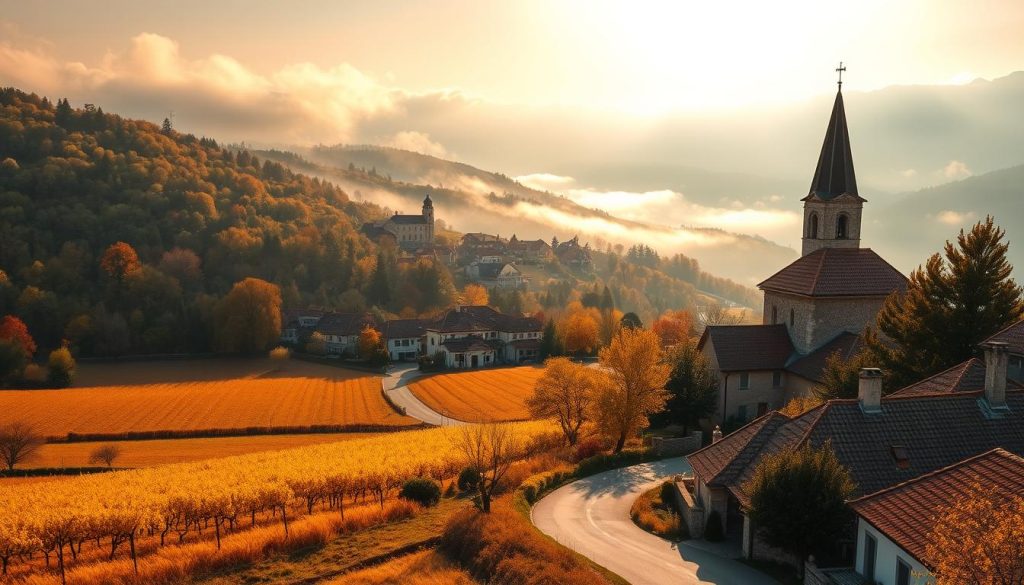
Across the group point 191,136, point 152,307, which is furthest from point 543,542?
point 191,136

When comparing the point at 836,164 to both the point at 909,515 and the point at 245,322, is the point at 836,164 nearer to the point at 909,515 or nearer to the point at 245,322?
the point at 909,515

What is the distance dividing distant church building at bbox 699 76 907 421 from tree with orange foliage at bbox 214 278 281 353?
216 ft

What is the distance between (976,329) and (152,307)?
95.8 m

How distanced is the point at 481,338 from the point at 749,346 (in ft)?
178

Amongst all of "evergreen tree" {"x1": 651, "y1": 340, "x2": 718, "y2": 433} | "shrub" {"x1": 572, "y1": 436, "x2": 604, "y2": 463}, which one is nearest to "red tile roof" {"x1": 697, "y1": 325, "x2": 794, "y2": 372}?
"evergreen tree" {"x1": 651, "y1": 340, "x2": 718, "y2": 433}

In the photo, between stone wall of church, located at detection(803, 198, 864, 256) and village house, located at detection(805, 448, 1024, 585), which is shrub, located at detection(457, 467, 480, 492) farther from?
stone wall of church, located at detection(803, 198, 864, 256)

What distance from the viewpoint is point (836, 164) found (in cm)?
4066

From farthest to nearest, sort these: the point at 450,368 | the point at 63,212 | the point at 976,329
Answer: the point at 63,212 < the point at 450,368 < the point at 976,329

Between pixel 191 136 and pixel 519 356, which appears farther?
pixel 191 136

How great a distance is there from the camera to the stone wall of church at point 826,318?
38156 millimetres

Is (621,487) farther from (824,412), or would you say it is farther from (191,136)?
(191,136)

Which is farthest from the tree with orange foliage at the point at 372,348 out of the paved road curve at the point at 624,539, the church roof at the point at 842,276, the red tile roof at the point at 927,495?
the red tile roof at the point at 927,495

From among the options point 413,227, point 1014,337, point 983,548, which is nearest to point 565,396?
point 1014,337

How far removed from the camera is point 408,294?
4532 inches
